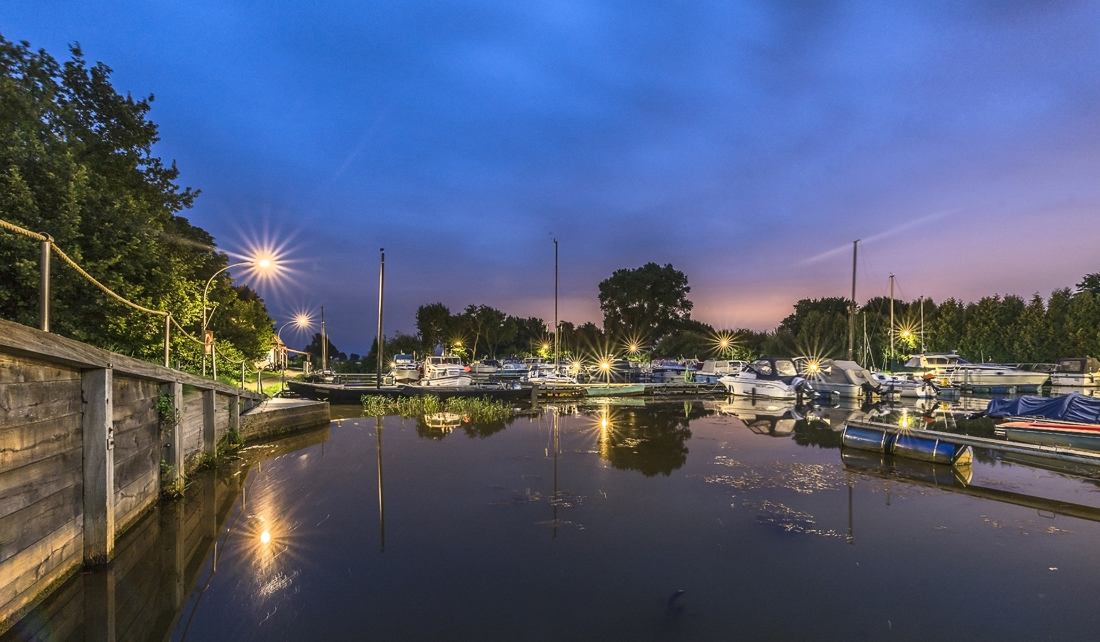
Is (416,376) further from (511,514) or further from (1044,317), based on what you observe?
(1044,317)

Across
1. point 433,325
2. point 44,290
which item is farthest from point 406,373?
point 44,290

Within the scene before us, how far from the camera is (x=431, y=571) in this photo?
6094mm

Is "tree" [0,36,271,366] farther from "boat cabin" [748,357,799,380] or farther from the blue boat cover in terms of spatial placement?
"boat cabin" [748,357,799,380]

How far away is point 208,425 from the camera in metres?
11.2

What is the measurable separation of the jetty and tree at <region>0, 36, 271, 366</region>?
6304 millimetres

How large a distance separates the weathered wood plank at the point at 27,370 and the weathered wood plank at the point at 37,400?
5 cm

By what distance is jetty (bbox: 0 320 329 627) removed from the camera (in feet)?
14.5

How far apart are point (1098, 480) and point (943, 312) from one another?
196 feet

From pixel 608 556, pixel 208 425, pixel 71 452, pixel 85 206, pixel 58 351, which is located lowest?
pixel 608 556

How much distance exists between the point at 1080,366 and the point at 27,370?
169ft

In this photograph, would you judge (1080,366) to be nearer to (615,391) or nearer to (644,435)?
(615,391)

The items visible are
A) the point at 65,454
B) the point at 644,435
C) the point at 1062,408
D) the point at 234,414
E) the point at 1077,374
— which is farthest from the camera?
the point at 1077,374

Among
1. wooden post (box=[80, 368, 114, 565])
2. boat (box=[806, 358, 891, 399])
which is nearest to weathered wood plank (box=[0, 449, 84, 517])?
wooden post (box=[80, 368, 114, 565])

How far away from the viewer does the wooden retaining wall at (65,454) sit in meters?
4.41
